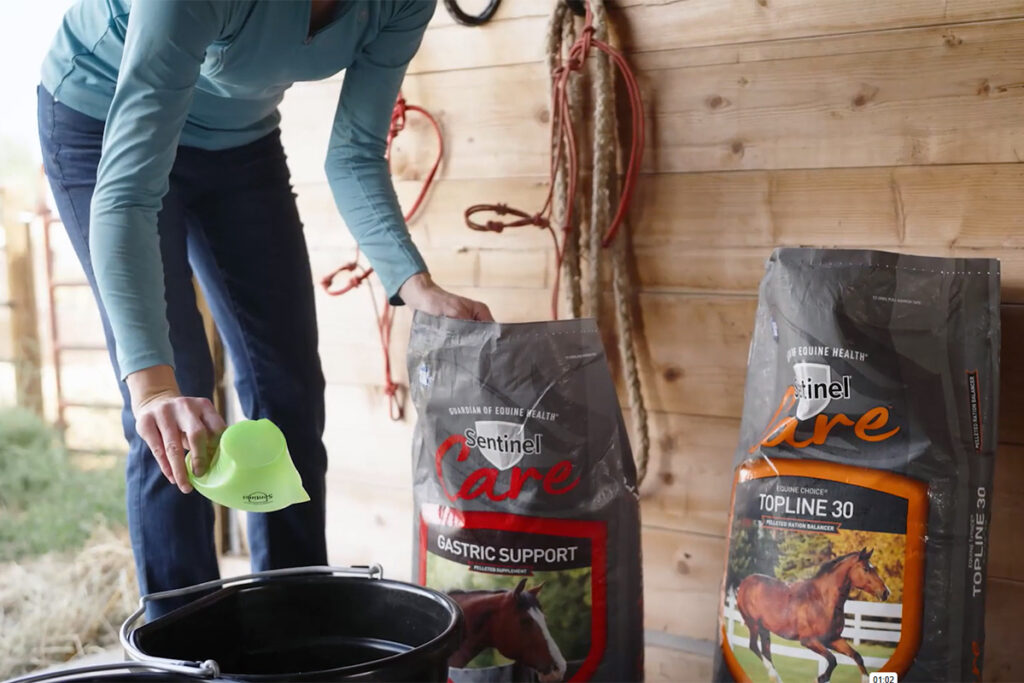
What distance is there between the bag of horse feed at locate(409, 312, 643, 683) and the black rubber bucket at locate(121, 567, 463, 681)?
146 mm

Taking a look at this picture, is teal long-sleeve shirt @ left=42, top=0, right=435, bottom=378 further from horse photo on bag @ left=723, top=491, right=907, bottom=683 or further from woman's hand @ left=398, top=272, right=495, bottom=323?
horse photo on bag @ left=723, top=491, right=907, bottom=683

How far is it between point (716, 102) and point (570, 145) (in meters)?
0.21

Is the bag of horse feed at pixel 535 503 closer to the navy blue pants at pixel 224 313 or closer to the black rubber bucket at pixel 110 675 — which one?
the navy blue pants at pixel 224 313

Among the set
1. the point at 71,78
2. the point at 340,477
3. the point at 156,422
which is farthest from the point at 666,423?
the point at 71,78

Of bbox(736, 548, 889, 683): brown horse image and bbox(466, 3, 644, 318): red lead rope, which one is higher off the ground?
bbox(466, 3, 644, 318): red lead rope

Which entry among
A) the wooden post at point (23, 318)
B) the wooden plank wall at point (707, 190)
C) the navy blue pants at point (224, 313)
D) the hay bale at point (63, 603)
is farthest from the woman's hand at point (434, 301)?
the wooden post at point (23, 318)

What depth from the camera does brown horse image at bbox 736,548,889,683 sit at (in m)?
1.02

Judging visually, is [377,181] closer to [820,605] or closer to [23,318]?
[820,605]

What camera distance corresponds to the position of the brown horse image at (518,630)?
1079mm

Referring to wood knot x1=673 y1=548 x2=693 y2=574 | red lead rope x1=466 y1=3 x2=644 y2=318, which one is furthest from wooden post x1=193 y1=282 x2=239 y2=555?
wood knot x1=673 y1=548 x2=693 y2=574

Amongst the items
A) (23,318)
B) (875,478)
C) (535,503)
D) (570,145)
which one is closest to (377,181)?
(570,145)

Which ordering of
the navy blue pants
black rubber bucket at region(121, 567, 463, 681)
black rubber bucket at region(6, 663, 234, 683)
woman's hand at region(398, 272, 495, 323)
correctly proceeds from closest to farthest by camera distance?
black rubber bucket at region(6, 663, 234, 683), black rubber bucket at region(121, 567, 463, 681), the navy blue pants, woman's hand at region(398, 272, 495, 323)

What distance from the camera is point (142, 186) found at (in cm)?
85

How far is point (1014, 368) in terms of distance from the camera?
1.16 meters
